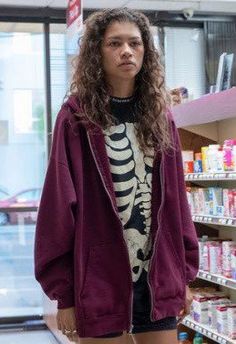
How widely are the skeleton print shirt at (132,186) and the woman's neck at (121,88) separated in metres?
0.03

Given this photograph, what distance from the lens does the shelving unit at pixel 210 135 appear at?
11.6 ft

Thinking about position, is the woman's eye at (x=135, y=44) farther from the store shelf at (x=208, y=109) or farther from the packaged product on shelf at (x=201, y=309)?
the packaged product on shelf at (x=201, y=309)

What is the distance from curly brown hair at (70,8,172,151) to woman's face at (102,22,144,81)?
0.02m

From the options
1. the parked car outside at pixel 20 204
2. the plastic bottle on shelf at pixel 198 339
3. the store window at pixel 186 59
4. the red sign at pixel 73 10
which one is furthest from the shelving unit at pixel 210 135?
the parked car outside at pixel 20 204

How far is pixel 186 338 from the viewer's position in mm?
4453

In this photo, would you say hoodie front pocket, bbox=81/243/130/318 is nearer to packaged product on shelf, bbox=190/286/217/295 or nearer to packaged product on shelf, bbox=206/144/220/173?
packaged product on shelf, bbox=206/144/220/173

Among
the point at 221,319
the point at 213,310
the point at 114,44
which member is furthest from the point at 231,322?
the point at 114,44

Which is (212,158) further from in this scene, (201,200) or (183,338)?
(183,338)

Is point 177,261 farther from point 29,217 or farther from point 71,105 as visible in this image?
point 29,217

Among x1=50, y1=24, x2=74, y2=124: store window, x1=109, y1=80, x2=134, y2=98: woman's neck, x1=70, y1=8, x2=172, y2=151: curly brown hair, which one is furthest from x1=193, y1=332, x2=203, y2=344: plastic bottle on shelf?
x1=50, y1=24, x2=74, y2=124: store window

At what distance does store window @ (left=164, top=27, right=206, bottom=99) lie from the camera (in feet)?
22.6

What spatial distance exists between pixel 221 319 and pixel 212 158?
1006 mm

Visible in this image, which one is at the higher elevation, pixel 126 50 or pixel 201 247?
pixel 126 50

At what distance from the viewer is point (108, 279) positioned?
1.80 meters
